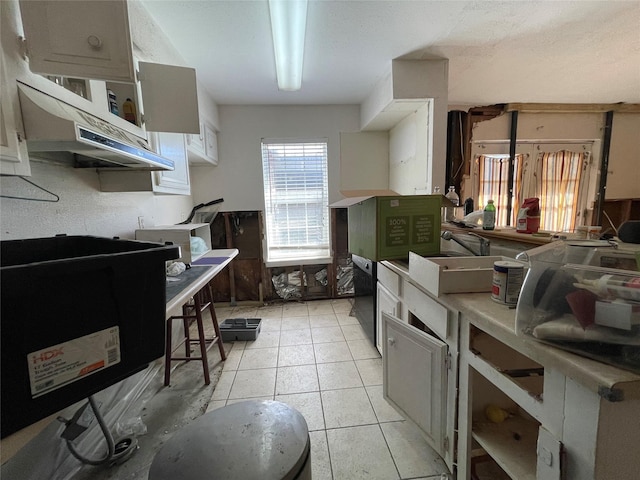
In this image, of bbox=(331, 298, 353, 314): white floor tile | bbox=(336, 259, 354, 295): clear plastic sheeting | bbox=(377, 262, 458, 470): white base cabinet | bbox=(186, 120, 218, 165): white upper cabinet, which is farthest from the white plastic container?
bbox=(336, 259, 354, 295): clear plastic sheeting

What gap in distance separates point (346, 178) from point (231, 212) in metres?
1.59

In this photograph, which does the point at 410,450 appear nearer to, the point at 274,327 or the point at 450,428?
the point at 450,428

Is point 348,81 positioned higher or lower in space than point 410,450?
higher

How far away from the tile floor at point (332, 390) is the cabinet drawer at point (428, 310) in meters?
0.77

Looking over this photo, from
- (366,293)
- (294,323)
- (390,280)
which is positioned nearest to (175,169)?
(390,280)

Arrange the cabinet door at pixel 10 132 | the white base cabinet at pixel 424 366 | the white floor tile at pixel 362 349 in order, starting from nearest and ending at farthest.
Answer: the cabinet door at pixel 10 132 → the white base cabinet at pixel 424 366 → the white floor tile at pixel 362 349

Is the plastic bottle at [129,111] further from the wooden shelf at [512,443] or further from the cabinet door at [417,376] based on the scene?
the wooden shelf at [512,443]

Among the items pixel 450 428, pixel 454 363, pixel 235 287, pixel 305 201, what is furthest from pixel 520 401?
pixel 235 287

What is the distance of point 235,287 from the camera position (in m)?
3.76

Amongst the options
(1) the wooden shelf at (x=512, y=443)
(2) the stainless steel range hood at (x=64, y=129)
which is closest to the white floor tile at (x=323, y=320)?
(1) the wooden shelf at (x=512, y=443)

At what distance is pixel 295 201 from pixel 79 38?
9.18ft

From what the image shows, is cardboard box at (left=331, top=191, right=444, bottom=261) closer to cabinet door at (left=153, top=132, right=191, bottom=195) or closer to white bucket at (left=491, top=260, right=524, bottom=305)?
white bucket at (left=491, top=260, right=524, bottom=305)

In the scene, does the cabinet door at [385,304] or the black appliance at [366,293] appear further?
the black appliance at [366,293]

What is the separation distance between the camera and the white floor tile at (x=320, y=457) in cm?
143
